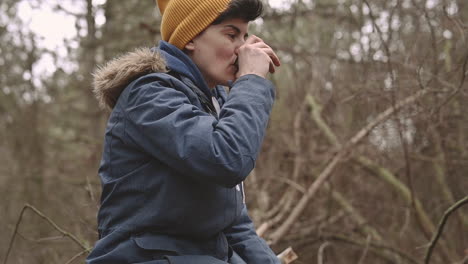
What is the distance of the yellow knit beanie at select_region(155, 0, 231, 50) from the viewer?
2.23 metres

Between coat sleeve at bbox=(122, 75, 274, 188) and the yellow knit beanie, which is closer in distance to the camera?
coat sleeve at bbox=(122, 75, 274, 188)

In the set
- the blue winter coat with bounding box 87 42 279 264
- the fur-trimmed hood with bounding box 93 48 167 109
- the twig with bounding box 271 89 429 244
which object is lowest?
the twig with bounding box 271 89 429 244

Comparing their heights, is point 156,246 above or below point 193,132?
below

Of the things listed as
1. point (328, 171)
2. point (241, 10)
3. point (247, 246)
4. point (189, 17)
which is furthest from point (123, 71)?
point (328, 171)

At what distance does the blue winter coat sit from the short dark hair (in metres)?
0.31

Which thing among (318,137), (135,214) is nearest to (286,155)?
(318,137)

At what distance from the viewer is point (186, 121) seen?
184 centimetres

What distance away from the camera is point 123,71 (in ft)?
6.68

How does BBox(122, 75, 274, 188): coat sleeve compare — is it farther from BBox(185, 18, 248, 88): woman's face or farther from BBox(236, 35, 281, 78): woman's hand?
BBox(185, 18, 248, 88): woman's face

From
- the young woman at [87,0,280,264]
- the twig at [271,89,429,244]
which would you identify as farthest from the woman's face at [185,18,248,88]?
the twig at [271,89,429,244]

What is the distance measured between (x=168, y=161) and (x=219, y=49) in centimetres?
60

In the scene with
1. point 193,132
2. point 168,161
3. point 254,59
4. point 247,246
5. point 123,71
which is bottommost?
point 247,246

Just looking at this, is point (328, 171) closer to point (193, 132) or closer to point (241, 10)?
point (241, 10)

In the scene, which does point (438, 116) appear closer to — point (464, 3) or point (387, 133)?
point (387, 133)
